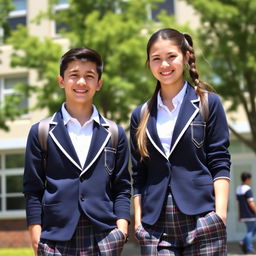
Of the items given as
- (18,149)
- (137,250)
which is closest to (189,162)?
(137,250)

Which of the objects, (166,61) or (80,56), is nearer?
(166,61)

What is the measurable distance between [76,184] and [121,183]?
0.29 meters

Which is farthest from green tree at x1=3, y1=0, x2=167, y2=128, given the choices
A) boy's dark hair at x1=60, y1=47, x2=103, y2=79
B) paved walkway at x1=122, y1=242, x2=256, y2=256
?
boy's dark hair at x1=60, y1=47, x2=103, y2=79

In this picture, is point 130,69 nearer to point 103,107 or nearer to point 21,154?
point 103,107

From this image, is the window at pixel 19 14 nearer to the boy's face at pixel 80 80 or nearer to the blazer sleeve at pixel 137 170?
the boy's face at pixel 80 80

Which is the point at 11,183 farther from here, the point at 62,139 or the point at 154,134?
the point at 154,134

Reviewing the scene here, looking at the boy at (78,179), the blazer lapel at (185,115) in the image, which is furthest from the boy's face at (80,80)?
the blazer lapel at (185,115)

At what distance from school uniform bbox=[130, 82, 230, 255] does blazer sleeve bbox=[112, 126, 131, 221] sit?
0.31 ft

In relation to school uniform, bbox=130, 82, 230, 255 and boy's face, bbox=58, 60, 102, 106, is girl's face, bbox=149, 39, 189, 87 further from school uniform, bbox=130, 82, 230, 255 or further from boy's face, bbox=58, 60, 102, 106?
boy's face, bbox=58, 60, 102, 106

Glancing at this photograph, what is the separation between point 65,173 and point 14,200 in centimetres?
1638

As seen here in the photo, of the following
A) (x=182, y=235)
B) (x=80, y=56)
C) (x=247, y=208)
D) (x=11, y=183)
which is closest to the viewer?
(x=182, y=235)

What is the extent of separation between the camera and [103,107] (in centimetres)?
1237

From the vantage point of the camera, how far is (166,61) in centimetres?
316

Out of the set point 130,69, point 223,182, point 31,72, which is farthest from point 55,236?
point 31,72
